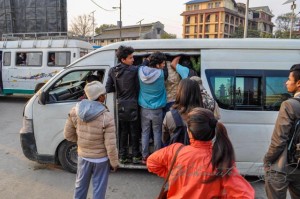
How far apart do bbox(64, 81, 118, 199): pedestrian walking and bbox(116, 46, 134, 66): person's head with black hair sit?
3.74ft

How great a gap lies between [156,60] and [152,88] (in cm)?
42

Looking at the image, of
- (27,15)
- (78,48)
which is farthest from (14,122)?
(27,15)

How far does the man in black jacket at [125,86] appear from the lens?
4.04 m

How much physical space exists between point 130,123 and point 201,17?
72.4m

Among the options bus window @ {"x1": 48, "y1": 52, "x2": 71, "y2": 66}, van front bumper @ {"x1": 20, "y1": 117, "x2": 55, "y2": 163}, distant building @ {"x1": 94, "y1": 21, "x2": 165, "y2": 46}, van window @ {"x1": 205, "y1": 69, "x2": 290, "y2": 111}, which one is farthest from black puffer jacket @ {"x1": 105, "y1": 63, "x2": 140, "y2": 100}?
distant building @ {"x1": 94, "y1": 21, "x2": 165, "y2": 46}

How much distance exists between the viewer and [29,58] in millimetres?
11945

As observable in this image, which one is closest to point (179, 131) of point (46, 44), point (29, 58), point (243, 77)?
point (243, 77)

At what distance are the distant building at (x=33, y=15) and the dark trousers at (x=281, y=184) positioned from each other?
2038cm

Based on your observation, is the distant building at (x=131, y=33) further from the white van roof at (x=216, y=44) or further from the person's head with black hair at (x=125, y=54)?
the person's head with black hair at (x=125, y=54)

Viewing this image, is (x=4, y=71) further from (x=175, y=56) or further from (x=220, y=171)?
(x=220, y=171)

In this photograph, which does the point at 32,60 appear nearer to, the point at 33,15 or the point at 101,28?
the point at 33,15

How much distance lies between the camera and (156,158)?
1862mm

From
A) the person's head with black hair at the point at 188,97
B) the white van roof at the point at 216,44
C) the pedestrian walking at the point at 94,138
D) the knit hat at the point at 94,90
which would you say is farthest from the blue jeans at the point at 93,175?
the white van roof at the point at 216,44

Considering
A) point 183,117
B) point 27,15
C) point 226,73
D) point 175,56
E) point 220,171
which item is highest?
point 27,15
